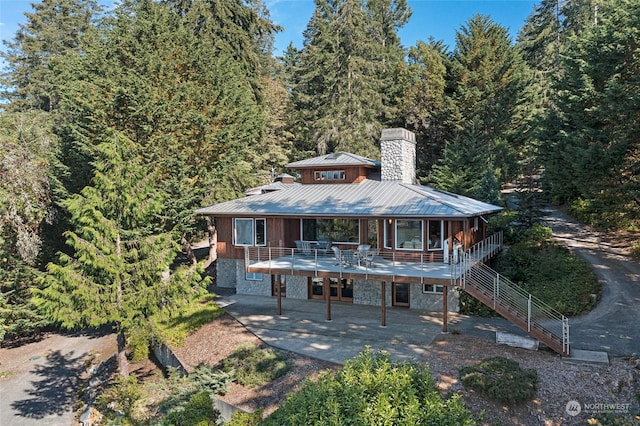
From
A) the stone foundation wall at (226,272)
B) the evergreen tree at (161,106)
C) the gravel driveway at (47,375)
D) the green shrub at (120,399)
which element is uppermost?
the evergreen tree at (161,106)

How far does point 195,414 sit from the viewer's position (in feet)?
29.7

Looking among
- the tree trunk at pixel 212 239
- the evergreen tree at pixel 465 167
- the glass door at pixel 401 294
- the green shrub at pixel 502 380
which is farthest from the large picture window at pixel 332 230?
the evergreen tree at pixel 465 167

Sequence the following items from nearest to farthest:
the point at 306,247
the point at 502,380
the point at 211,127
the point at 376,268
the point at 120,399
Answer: the point at 502,380 → the point at 120,399 → the point at 376,268 → the point at 306,247 → the point at 211,127

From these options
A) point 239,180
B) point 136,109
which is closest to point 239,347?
point 136,109

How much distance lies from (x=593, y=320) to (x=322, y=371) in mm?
10310

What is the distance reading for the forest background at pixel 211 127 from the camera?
13047mm

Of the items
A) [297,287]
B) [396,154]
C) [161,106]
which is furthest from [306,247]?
[161,106]

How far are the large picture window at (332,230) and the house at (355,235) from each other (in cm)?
5

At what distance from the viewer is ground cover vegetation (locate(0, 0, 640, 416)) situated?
13.0m

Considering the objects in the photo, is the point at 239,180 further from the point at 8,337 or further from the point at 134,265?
the point at 8,337

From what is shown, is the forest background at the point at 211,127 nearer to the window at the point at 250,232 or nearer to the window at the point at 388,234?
the window at the point at 250,232

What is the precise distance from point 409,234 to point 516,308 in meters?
4.89

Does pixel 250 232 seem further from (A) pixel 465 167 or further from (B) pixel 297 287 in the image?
(A) pixel 465 167

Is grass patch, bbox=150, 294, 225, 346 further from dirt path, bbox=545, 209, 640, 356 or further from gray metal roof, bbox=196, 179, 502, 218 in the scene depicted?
dirt path, bbox=545, 209, 640, 356
